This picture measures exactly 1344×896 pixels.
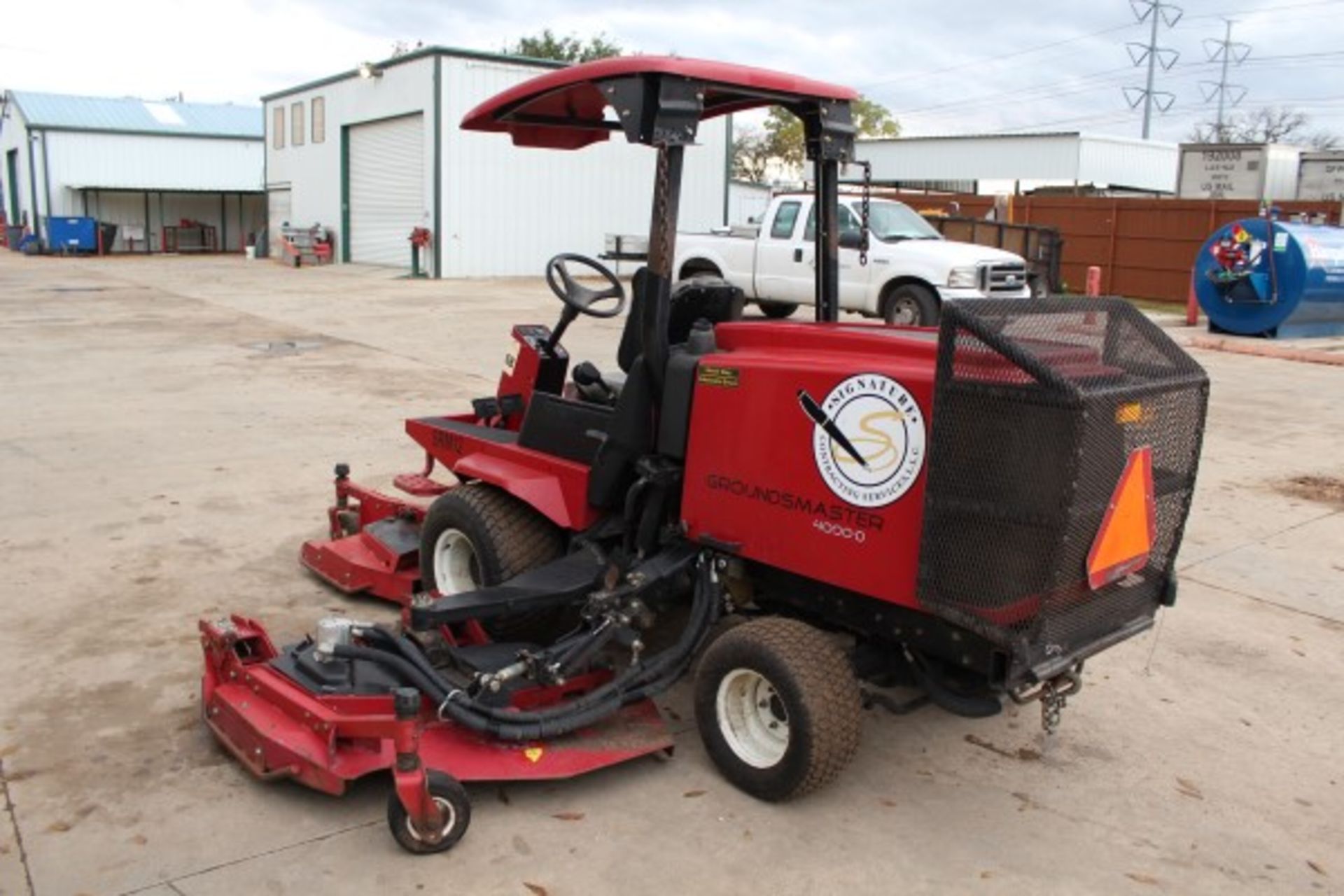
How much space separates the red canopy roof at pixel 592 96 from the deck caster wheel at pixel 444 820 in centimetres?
227

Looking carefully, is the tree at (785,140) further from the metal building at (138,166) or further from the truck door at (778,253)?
the truck door at (778,253)

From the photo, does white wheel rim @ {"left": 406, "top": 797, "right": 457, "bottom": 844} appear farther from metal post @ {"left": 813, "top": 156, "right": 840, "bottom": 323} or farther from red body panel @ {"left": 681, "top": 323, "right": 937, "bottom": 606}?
metal post @ {"left": 813, "top": 156, "right": 840, "bottom": 323}

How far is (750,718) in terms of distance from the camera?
3.65 meters

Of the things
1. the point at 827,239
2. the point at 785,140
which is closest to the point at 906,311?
the point at 827,239

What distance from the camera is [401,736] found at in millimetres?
3068

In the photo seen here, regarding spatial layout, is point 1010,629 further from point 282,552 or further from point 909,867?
point 282,552

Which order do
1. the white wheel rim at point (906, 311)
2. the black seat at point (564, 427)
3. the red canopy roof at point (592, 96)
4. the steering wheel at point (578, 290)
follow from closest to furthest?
the red canopy roof at point (592, 96), the black seat at point (564, 427), the steering wheel at point (578, 290), the white wheel rim at point (906, 311)

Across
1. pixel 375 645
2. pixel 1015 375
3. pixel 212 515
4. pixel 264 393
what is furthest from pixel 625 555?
pixel 264 393

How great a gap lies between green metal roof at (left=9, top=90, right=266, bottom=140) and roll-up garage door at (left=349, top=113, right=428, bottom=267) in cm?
1217

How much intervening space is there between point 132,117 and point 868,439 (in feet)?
150

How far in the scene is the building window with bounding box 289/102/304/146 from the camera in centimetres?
3366

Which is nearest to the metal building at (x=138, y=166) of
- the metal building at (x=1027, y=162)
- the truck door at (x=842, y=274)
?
the metal building at (x=1027, y=162)

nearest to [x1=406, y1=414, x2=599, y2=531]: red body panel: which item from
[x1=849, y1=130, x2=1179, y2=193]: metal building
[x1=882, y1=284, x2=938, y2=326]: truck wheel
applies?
[x1=882, y1=284, x2=938, y2=326]: truck wheel

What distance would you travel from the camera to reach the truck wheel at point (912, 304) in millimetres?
14656
